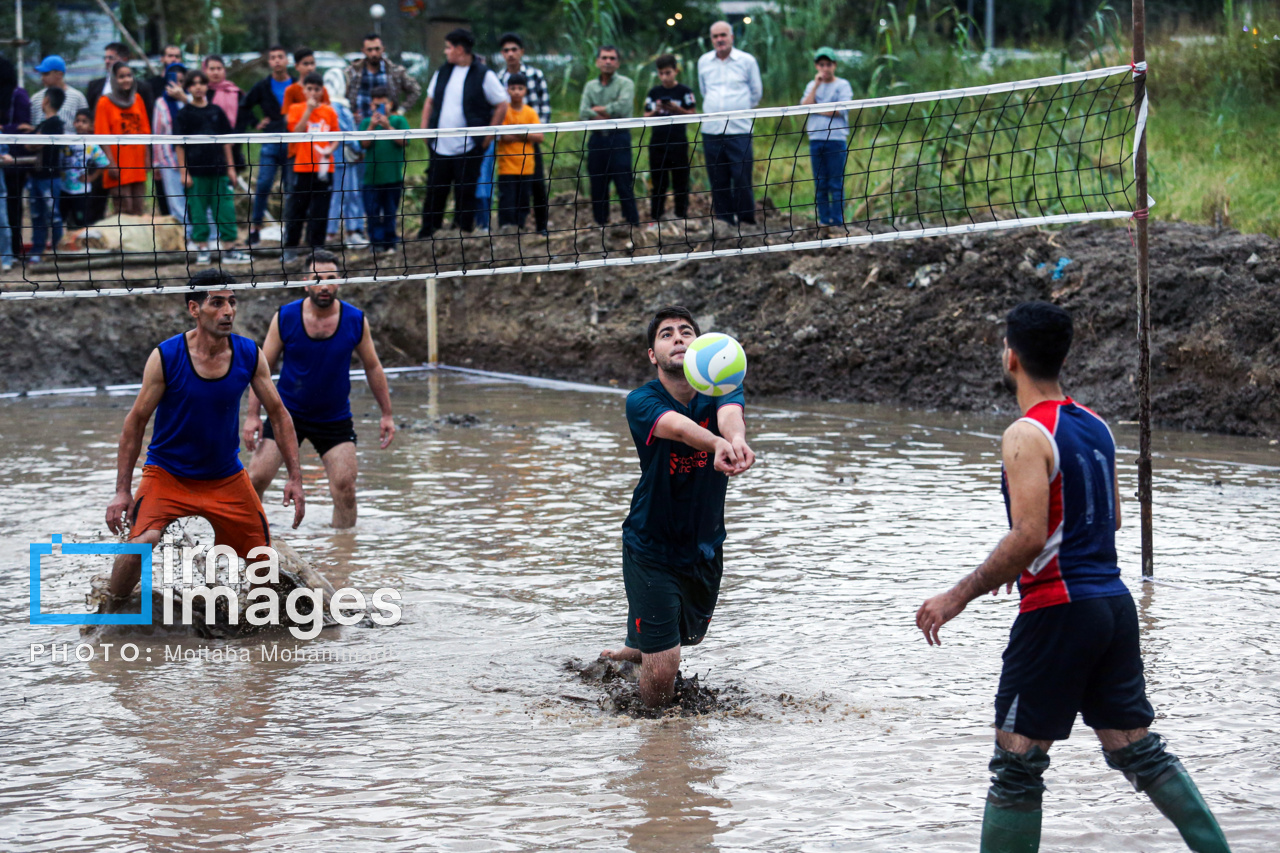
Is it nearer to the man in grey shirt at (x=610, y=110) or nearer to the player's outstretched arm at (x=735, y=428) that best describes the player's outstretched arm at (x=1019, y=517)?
the player's outstretched arm at (x=735, y=428)

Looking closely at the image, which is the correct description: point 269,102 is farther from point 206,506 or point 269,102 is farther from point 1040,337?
point 1040,337

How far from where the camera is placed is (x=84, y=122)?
47.8ft

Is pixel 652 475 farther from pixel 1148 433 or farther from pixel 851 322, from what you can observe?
pixel 851 322

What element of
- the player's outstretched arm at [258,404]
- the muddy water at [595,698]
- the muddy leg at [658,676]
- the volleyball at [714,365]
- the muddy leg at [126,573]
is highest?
the volleyball at [714,365]

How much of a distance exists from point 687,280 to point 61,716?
11093 mm

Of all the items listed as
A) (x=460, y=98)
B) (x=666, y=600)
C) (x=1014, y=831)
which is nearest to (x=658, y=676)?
(x=666, y=600)

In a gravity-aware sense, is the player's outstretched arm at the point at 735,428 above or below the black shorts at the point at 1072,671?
above

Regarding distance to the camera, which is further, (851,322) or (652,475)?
(851,322)

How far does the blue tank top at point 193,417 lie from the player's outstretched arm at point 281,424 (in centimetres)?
18

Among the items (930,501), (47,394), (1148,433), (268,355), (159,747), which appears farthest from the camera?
(47,394)

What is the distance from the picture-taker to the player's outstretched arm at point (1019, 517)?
148 inches

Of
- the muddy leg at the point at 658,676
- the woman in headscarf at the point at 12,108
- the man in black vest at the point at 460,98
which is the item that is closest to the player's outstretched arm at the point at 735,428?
the muddy leg at the point at 658,676

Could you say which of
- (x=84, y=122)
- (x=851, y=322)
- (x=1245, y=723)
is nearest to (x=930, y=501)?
(x=1245, y=723)

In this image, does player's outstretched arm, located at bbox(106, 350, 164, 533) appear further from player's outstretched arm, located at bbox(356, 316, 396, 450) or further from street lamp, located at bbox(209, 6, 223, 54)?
street lamp, located at bbox(209, 6, 223, 54)
